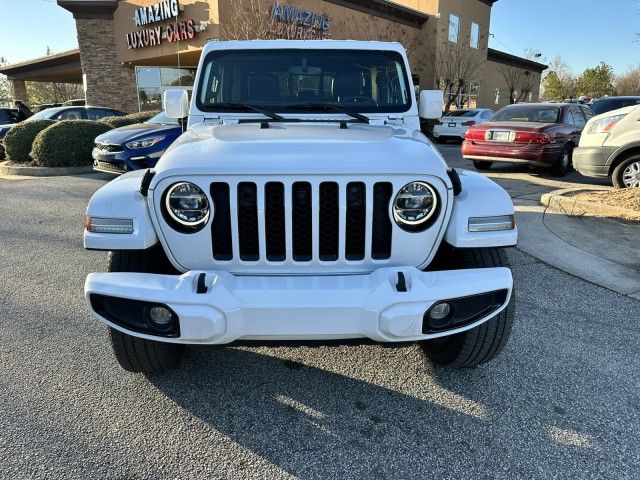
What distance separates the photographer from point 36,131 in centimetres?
1180

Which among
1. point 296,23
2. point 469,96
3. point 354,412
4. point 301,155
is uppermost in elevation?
point 296,23

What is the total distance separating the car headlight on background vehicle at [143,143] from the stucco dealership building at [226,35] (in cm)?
280

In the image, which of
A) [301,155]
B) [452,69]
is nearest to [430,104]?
[301,155]

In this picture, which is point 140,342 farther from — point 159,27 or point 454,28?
point 454,28

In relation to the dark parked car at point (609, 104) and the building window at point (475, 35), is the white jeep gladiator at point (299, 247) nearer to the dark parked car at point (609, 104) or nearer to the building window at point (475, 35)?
the dark parked car at point (609, 104)

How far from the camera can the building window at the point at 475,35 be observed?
91.5 ft

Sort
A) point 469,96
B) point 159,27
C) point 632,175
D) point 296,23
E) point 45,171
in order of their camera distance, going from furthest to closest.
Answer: point 469,96 → point 159,27 → point 296,23 → point 45,171 → point 632,175

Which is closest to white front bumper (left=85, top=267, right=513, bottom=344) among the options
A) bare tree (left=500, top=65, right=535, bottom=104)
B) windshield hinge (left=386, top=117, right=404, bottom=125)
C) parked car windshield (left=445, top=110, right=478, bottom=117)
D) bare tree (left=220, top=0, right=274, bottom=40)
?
windshield hinge (left=386, top=117, right=404, bottom=125)

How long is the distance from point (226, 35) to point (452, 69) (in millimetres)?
14059

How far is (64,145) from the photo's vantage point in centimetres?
1087

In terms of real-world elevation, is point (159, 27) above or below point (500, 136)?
above

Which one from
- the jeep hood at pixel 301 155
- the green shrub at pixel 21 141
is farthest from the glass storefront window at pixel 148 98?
the jeep hood at pixel 301 155

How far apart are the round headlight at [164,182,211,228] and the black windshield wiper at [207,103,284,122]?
1.17 meters

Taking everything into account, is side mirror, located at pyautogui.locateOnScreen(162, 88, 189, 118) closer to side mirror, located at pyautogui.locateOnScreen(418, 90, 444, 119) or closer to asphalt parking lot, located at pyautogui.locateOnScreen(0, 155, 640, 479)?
asphalt parking lot, located at pyautogui.locateOnScreen(0, 155, 640, 479)
